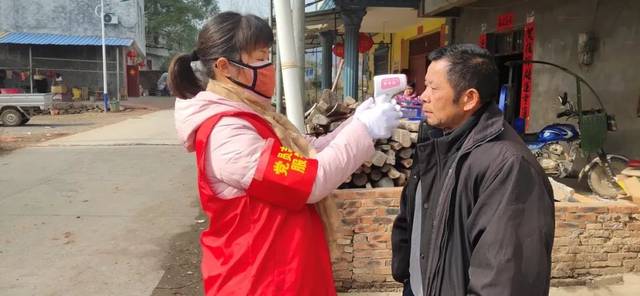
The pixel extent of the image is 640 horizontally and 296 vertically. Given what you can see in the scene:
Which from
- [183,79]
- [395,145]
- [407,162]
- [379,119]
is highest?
[183,79]

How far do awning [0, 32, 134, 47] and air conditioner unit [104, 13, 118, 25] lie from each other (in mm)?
1245

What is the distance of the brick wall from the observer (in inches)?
145

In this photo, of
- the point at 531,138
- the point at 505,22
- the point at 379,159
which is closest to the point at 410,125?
the point at 379,159

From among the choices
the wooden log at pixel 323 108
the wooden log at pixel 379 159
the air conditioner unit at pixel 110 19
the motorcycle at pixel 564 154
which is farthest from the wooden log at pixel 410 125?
the air conditioner unit at pixel 110 19

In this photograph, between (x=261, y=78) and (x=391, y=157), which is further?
(x=391, y=157)

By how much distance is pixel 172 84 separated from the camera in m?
1.83

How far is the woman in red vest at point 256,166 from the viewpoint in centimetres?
151

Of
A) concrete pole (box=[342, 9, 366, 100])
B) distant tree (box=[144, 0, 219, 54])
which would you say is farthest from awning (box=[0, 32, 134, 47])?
concrete pole (box=[342, 9, 366, 100])

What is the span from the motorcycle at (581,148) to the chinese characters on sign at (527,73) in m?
1.45

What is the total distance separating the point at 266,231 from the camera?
5.25 ft

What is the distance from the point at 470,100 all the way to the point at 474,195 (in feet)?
0.95

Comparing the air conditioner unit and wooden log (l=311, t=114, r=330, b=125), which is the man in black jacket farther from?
the air conditioner unit

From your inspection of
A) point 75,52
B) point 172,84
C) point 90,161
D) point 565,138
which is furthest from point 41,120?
point 172,84

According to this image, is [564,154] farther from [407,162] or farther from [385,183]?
[385,183]
